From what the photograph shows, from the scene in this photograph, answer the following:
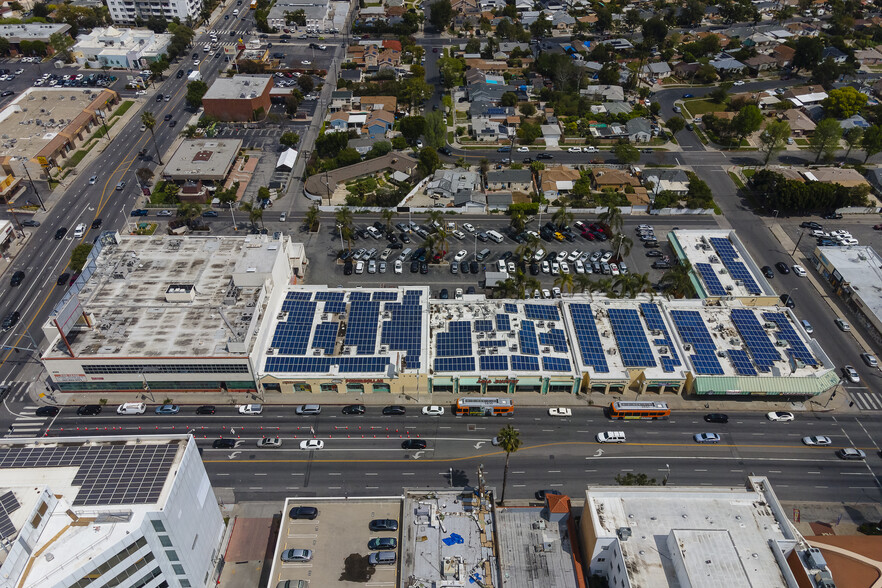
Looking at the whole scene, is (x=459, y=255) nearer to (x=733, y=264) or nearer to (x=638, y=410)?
(x=638, y=410)

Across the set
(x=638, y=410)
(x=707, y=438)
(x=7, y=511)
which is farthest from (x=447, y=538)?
(x=7, y=511)

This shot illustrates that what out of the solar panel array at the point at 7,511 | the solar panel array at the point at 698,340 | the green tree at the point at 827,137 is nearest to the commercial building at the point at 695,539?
the solar panel array at the point at 698,340

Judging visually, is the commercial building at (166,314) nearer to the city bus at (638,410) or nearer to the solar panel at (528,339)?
the solar panel at (528,339)

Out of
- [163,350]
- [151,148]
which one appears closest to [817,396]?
[163,350]

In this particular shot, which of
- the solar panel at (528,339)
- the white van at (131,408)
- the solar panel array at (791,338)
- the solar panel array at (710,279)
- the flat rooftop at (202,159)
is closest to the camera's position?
the white van at (131,408)

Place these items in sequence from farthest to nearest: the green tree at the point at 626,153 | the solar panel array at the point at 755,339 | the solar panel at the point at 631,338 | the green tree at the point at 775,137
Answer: the green tree at the point at 775,137 → the green tree at the point at 626,153 → the solar panel array at the point at 755,339 → the solar panel at the point at 631,338

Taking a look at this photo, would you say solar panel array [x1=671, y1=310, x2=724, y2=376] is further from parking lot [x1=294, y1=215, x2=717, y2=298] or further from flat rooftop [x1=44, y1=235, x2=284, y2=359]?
flat rooftop [x1=44, y1=235, x2=284, y2=359]
